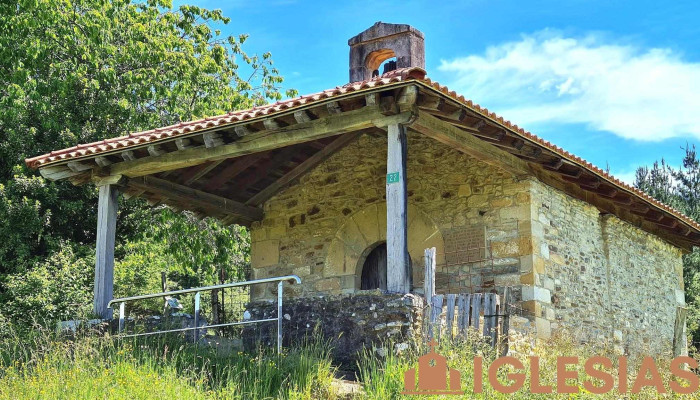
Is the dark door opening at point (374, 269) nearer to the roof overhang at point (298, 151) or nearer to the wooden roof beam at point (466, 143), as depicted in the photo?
the roof overhang at point (298, 151)

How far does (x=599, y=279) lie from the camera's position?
12531 millimetres

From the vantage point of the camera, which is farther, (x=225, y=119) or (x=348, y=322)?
(x=225, y=119)

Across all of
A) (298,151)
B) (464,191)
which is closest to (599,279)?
(464,191)

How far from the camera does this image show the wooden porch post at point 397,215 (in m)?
8.69

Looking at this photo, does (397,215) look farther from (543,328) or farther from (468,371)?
(543,328)

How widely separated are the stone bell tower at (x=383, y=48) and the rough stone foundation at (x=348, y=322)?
17.5 ft

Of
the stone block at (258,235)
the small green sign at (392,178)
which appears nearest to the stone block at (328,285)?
the stone block at (258,235)

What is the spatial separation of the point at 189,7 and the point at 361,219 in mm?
8769

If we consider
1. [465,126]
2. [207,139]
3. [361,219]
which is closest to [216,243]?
[361,219]

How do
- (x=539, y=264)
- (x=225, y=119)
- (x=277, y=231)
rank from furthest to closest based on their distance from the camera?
(x=277, y=231)
(x=539, y=264)
(x=225, y=119)

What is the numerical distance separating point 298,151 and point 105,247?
3.19 m

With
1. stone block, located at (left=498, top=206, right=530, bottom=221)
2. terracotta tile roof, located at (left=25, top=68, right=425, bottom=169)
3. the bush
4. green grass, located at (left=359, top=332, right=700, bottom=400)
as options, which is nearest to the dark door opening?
stone block, located at (left=498, top=206, right=530, bottom=221)

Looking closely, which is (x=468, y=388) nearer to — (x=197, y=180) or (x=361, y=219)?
(x=361, y=219)

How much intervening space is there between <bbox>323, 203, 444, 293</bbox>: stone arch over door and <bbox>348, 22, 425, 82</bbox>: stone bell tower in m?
2.51
